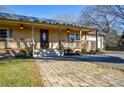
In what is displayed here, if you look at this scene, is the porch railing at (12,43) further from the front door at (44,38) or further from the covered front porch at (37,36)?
the front door at (44,38)

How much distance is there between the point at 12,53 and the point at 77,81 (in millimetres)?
11894

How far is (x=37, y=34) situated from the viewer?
21.1 metres

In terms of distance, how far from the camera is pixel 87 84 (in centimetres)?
723

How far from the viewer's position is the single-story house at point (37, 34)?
60.8 feet

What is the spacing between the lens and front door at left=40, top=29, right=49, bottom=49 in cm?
2146

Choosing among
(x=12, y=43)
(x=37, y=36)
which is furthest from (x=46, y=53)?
(x=12, y=43)

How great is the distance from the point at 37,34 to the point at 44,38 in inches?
37.3

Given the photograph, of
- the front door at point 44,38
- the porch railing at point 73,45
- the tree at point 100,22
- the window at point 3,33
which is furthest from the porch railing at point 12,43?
the tree at point 100,22

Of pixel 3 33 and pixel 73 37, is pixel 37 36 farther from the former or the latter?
pixel 73 37
